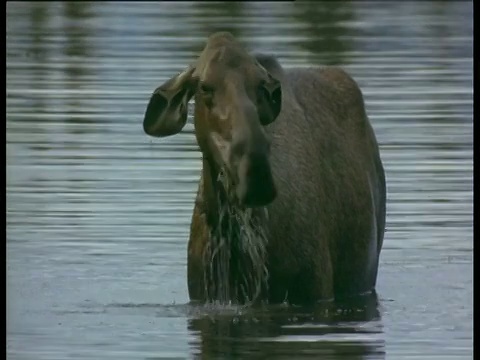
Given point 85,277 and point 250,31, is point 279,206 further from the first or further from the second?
point 250,31

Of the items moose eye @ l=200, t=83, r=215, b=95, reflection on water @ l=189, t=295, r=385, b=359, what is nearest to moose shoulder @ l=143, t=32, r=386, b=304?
moose eye @ l=200, t=83, r=215, b=95

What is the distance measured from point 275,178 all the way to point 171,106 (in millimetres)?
682

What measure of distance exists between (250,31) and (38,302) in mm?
15344

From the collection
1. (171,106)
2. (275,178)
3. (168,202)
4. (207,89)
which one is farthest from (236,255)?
(168,202)

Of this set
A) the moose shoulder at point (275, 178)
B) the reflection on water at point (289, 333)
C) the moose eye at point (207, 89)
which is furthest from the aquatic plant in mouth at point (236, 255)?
the moose eye at point (207, 89)

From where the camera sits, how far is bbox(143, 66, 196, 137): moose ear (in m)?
12.3

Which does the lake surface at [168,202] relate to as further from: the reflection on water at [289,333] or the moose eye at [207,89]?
the moose eye at [207,89]

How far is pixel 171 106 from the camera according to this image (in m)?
12.4

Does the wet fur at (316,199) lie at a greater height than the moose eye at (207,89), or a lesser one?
lesser

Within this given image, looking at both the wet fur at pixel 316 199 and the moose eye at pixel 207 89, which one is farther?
the wet fur at pixel 316 199

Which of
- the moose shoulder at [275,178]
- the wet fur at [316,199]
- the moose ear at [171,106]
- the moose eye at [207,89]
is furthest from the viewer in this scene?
the wet fur at [316,199]

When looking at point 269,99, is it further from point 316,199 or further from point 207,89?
point 316,199

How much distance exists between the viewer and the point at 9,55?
26.8 m

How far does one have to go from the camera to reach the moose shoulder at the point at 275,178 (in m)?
11.9
